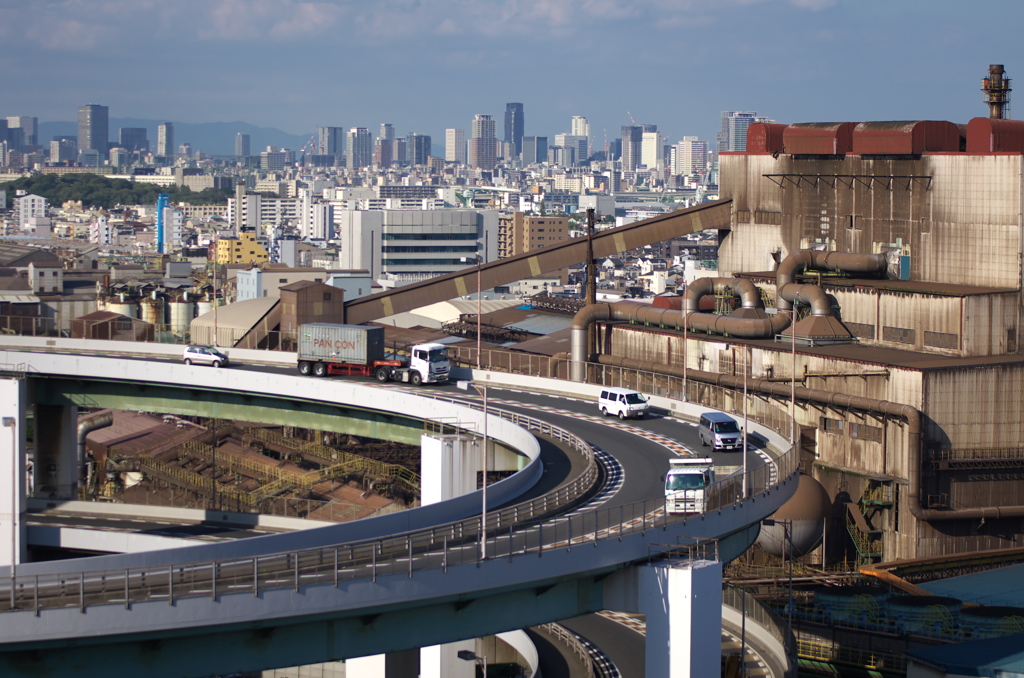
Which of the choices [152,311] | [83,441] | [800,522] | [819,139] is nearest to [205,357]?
[83,441]

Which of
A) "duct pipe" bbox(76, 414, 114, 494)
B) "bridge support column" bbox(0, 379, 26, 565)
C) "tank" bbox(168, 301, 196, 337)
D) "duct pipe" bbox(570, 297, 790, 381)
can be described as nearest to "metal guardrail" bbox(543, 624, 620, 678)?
"bridge support column" bbox(0, 379, 26, 565)

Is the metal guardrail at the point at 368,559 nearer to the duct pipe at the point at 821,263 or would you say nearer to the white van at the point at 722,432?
the white van at the point at 722,432

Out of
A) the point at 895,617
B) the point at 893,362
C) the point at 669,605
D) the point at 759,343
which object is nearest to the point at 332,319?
the point at 759,343

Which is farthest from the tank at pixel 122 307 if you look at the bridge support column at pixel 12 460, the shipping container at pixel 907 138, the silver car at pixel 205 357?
the shipping container at pixel 907 138

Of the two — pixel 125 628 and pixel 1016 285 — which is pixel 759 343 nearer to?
pixel 1016 285

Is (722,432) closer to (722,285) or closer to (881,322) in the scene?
(881,322)

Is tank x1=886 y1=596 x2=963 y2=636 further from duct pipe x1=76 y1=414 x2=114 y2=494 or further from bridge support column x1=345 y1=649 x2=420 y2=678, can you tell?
duct pipe x1=76 y1=414 x2=114 y2=494
